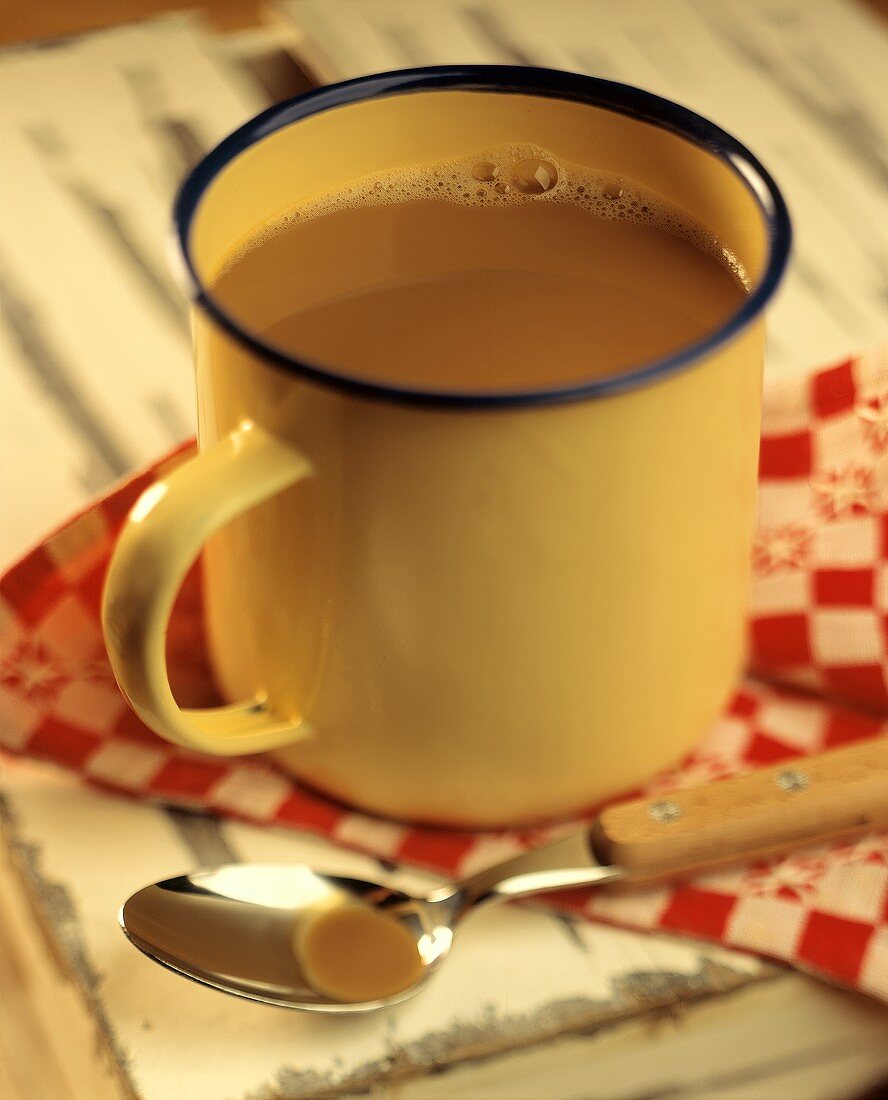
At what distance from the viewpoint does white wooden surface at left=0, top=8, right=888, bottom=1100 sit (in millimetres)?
439

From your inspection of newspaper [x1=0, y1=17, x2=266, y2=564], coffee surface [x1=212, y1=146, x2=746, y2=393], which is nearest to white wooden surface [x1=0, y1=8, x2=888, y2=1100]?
newspaper [x1=0, y1=17, x2=266, y2=564]

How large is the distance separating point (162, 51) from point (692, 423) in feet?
1.87

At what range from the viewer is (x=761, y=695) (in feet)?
1.74

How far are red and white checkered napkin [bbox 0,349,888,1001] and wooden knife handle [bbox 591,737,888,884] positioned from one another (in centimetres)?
1

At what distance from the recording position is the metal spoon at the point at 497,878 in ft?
1.45

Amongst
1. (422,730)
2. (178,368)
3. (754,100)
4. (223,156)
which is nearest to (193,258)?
(223,156)

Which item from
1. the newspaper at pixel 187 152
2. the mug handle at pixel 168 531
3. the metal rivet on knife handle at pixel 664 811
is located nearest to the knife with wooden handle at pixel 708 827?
the metal rivet on knife handle at pixel 664 811

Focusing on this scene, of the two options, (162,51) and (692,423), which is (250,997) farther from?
(162,51)

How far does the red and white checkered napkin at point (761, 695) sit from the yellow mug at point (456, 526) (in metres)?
0.01

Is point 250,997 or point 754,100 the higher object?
point 754,100

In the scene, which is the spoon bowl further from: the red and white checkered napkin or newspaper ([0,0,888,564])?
newspaper ([0,0,888,564])

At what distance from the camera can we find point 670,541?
43 centimetres

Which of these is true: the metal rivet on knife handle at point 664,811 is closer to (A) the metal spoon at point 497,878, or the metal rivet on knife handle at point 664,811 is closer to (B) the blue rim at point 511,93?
(A) the metal spoon at point 497,878

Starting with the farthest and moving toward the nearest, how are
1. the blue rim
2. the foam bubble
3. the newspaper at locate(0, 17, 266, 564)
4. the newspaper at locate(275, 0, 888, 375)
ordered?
1. the newspaper at locate(275, 0, 888, 375)
2. the newspaper at locate(0, 17, 266, 564)
3. the foam bubble
4. the blue rim
